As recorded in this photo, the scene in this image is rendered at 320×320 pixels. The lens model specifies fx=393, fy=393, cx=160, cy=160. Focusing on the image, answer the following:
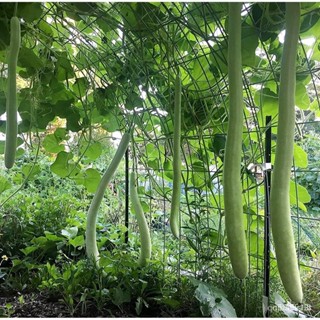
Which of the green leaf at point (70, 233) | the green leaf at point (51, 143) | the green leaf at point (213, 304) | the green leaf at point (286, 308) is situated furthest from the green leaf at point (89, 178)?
the green leaf at point (286, 308)

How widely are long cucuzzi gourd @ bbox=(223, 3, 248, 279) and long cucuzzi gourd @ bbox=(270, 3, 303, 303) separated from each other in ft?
0.07

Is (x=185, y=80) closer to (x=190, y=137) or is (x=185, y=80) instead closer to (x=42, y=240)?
(x=190, y=137)

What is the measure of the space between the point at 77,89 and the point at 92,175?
0.97 ft

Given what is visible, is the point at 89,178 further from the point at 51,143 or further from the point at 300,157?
the point at 300,157

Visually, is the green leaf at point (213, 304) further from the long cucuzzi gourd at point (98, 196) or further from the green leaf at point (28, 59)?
the green leaf at point (28, 59)

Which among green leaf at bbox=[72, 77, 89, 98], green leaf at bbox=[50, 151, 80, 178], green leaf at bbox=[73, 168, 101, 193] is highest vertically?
green leaf at bbox=[72, 77, 89, 98]

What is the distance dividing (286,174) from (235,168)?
0.11 ft

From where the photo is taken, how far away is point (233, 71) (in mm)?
274

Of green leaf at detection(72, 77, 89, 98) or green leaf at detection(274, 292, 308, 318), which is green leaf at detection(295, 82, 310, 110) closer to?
green leaf at detection(274, 292, 308, 318)

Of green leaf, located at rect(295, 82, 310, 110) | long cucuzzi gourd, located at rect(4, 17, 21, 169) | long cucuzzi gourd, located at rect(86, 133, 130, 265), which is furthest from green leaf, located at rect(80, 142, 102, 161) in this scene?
long cucuzzi gourd, located at rect(4, 17, 21, 169)

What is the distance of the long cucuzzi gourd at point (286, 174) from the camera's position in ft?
0.81

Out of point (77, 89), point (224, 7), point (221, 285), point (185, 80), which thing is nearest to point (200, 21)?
point (224, 7)

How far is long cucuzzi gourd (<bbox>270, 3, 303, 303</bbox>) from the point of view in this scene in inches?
9.7

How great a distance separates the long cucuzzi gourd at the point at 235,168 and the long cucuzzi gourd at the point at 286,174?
0.8 inches
